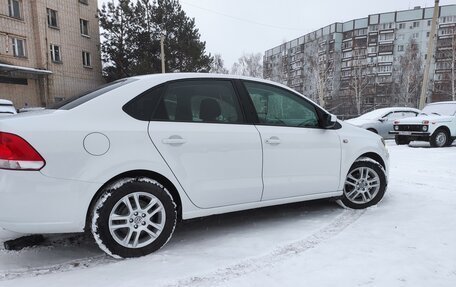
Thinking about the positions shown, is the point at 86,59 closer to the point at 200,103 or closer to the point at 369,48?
the point at 200,103

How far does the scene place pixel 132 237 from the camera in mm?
2975

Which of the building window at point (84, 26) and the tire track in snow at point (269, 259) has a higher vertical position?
the building window at point (84, 26)

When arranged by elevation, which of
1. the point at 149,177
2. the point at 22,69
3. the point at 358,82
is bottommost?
the point at 149,177

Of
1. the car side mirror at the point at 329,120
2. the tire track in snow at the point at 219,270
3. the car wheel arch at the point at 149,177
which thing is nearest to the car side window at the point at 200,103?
the car wheel arch at the point at 149,177

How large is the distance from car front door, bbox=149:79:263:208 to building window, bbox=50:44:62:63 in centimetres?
2373

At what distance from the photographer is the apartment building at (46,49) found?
21.0 metres

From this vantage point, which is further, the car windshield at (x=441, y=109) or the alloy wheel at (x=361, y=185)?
the car windshield at (x=441, y=109)

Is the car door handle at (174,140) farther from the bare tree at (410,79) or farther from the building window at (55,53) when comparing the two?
the bare tree at (410,79)

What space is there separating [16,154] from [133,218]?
3.34 feet

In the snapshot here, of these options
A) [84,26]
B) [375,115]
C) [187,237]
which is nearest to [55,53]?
[84,26]

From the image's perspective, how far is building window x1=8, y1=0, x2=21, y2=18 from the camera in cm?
2114

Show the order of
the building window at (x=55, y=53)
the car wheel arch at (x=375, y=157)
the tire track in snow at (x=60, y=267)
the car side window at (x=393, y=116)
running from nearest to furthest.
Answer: the tire track in snow at (x=60, y=267) < the car wheel arch at (x=375, y=157) < the car side window at (x=393, y=116) < the building window at (x=55, y=53)

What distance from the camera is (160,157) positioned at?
2971 mm

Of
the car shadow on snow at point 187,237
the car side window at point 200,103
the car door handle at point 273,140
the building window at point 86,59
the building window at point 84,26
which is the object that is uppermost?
the building window at point 84,26
